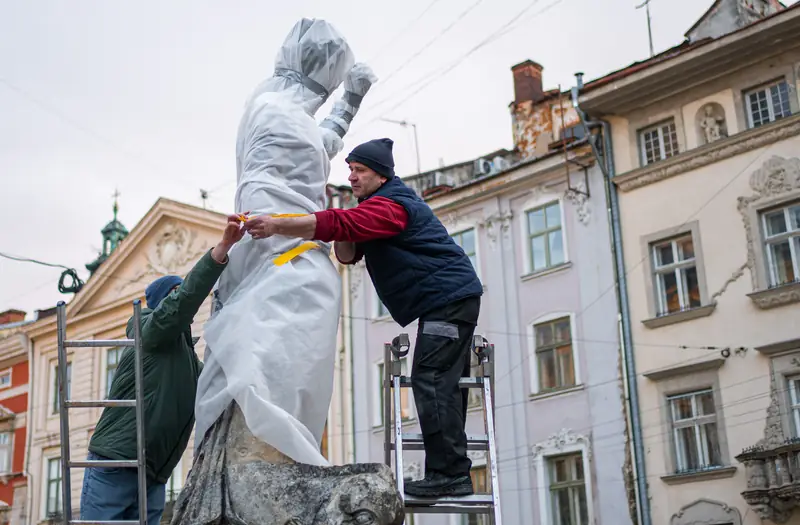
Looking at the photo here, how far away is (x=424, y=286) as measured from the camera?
17.0 feet

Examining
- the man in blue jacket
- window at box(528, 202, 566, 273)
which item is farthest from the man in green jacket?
window at box(528, 202, 566, 273)

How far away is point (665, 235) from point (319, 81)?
17329 millimetres

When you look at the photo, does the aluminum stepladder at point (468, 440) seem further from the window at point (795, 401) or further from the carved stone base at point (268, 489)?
the window at point (795, 401)

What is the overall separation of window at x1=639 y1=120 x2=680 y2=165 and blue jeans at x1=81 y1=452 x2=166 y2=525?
18.8m

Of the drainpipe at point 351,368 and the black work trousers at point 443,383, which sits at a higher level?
the drainpipe at point 351,368

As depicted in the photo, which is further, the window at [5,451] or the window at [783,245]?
the window at [5,451]

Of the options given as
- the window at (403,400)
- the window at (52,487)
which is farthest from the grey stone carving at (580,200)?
the window at (52,487)

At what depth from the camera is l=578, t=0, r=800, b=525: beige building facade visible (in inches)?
792

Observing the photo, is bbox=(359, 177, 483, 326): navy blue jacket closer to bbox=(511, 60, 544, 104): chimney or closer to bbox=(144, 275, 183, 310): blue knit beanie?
bbox=(144, 275, 183, 310): blue knit beanie

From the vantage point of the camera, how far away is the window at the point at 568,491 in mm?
22547

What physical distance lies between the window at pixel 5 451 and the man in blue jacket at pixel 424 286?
111ft

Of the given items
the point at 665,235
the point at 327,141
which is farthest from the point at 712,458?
the point at 327,141

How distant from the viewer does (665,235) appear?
2214cm

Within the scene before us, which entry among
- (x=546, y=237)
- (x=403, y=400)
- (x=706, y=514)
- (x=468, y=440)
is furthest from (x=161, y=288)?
(x=403, y=400)
